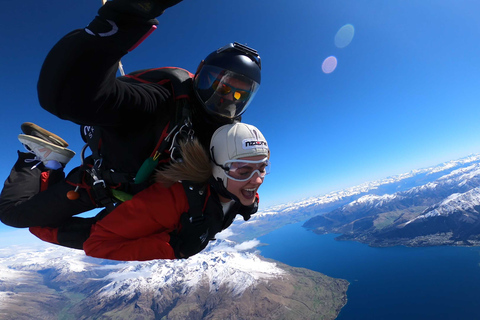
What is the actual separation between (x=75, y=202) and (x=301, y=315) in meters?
127

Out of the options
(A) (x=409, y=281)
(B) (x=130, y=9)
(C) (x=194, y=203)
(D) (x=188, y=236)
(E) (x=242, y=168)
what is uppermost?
(B) (x=130, y=9)

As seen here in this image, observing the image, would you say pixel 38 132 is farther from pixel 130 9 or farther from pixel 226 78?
pixel 130 9

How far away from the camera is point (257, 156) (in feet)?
9.91

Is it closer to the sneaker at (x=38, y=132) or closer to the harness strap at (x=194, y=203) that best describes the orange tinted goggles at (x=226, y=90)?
the harness strap at (x=194, y=203)

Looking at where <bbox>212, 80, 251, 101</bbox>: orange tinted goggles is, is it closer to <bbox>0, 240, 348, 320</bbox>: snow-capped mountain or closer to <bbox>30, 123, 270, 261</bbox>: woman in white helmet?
<bbox>30, 123, 270, 261</bbox>: woman in white helmet

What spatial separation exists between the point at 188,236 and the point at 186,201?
0.48 meters

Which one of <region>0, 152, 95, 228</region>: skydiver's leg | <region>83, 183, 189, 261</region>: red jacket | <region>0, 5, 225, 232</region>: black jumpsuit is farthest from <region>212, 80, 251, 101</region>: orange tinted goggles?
<region>0, 152, 95, 228</region>: skydiver's leg

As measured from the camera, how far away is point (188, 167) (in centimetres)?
269

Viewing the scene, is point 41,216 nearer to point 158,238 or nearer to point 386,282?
point 158,238

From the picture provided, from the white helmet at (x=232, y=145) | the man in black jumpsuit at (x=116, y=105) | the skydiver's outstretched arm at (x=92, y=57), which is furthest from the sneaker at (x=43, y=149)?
the skydiver's outstretched arm at (x=92, y=57)

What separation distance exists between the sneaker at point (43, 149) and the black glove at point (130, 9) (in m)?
3.43

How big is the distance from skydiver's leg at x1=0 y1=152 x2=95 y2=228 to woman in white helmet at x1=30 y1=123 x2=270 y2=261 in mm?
620

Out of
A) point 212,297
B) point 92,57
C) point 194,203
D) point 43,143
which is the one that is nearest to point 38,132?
point 43,143

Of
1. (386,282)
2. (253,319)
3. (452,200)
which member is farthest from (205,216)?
(452,200)
